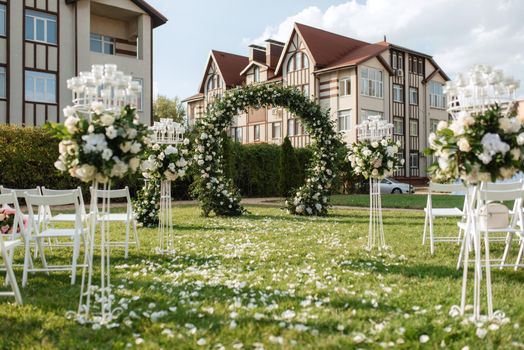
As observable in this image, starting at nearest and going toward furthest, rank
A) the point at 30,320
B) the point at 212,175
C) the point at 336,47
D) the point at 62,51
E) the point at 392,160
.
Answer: the point at 30,320
the point at 392,160
the point at 212,175
the point at 62,51
the point at 336,47

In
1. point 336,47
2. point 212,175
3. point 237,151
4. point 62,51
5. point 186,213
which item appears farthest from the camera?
point 336,47

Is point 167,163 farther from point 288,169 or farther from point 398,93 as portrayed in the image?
point 398,93

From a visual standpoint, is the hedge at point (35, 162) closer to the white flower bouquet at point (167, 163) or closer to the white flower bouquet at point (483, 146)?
the white flower bouquet at point (167, 163)

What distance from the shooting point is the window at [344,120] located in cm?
3241

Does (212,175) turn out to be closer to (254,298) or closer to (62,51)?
(254,298)

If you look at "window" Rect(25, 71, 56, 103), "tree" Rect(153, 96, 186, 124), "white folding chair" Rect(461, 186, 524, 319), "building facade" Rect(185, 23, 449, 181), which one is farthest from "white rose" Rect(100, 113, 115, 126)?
"tree" Rect(153, 96, 186, 124)

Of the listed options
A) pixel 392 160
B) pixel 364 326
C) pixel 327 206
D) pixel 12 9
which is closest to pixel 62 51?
pixel 12 9

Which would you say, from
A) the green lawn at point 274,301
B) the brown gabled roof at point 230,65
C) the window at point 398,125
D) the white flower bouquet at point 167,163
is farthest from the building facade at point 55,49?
the window at point 398,125

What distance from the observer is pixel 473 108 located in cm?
427

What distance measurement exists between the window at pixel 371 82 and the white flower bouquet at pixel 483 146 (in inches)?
1121

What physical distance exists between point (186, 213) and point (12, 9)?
12.7 meters

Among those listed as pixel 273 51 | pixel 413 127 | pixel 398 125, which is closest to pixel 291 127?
pixel 273 51

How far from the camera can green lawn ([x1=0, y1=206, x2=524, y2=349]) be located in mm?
3697

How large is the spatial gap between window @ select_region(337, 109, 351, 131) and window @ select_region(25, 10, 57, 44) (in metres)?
18.2
